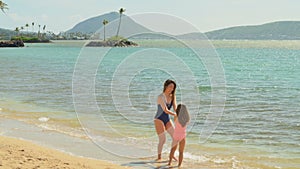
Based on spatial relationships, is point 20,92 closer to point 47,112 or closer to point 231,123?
point 47,112

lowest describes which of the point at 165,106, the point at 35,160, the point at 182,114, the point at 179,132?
the point at 35,160

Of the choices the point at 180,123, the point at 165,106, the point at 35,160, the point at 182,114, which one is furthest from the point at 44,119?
the point at 182,114

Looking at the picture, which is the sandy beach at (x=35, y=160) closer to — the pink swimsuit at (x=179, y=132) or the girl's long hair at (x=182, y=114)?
the pink swimsuit at (x=179, y=132)

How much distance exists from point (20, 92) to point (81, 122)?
10.0m

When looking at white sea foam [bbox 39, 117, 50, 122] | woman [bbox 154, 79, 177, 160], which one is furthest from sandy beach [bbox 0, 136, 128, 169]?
white sea foam [bbox 39, 117, 50, 122]

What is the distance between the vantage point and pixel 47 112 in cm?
1573

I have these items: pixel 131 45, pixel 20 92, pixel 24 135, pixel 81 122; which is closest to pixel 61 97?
pixel 20 92

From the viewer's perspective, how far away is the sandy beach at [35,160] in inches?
269

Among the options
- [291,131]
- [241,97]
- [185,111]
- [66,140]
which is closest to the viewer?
[185,111]

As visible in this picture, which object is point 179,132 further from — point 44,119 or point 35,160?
point 44,119

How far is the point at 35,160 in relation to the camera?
713 centimetres

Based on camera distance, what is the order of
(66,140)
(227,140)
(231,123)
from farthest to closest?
(231,123)
(227,140)
(66,140)

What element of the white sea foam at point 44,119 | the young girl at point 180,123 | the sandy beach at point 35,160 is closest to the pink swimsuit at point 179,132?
the young girl at point 180,123

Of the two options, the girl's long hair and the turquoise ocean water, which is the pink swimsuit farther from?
the turquoise ocean water
